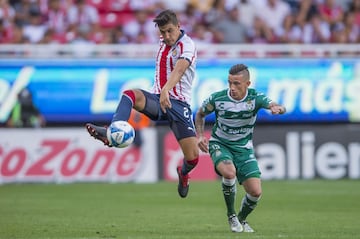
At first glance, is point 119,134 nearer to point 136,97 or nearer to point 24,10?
point 136,97

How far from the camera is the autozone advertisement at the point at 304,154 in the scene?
23344mm

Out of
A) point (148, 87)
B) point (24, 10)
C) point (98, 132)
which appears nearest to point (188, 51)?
point (98, 132)

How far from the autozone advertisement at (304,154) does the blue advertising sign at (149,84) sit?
0.72m

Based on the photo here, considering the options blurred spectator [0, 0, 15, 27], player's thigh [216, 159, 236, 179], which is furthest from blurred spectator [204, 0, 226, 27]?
player's thigh [216, 159, 236, 179]

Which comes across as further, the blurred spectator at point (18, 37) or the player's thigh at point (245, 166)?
the blurred spectator at point (18, 37)

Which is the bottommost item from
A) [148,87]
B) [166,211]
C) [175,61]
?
[166,211]

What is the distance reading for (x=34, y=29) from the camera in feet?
76.8

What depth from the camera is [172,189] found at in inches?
815

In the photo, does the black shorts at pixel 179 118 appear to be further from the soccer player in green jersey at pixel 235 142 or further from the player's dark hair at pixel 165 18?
the player's dark hair at pixel 165 18

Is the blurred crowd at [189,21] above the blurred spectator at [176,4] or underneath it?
underneath

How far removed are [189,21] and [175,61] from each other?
12251 mm

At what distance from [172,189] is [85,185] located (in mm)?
2378

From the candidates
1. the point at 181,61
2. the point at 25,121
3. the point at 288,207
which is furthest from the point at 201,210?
the point at 25,121

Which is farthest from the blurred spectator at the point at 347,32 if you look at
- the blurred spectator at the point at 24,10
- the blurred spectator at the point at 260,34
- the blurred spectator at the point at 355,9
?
the blurred spectator at the point at 24,10
